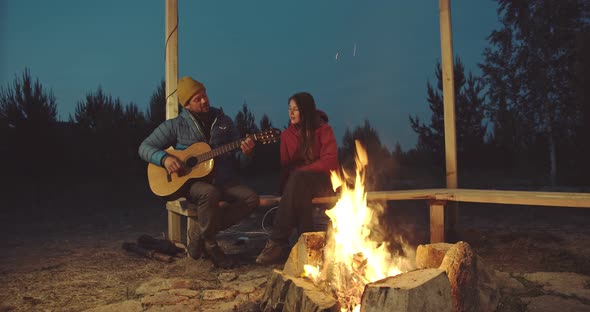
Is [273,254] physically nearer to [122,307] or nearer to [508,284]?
[122,307]

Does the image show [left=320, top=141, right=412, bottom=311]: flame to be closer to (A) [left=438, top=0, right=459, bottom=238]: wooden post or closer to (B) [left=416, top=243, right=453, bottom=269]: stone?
(B) [left=416, top=243, right=453, bottom=269]: stone

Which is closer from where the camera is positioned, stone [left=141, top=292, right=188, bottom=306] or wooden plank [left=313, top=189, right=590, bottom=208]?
stone [left=141, top=292, right=188, bottom=306]

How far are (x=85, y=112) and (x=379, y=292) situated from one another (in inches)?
562

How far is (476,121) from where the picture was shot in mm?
16641

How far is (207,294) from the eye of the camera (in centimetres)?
299

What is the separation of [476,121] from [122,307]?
16.2 metres

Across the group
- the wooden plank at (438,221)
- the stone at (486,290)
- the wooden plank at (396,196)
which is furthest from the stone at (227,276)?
the wooden plank at (438,221)

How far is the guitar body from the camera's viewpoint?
389 cm

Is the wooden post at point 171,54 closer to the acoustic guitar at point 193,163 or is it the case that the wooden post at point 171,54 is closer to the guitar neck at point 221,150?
the acoustic guitar at point 193,163

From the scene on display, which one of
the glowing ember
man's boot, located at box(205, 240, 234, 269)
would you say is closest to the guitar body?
man's boot, located at box(205, 240, 234, 269)

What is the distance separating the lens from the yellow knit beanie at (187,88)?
4121mm

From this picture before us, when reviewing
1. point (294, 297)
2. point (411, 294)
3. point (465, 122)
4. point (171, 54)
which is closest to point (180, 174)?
point (171, 54)

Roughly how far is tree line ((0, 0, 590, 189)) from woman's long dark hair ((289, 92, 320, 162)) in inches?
272

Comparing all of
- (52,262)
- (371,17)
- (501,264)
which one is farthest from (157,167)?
(501,264)
